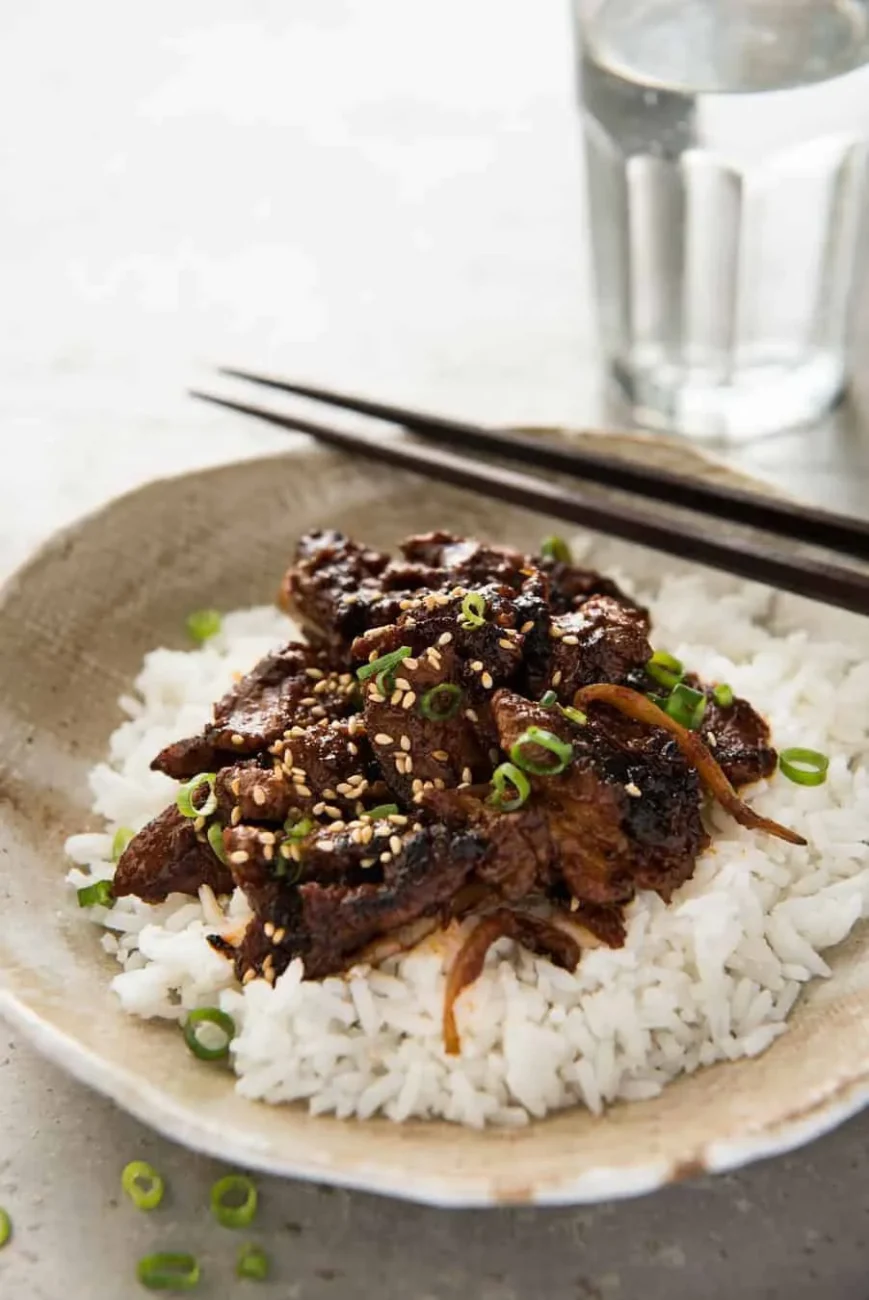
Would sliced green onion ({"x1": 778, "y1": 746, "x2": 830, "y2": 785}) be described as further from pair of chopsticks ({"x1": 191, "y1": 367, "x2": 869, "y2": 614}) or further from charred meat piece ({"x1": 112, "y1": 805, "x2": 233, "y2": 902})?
charred meat piece ({"x1": 112, "y1": 805, "x2": 233, "y2": 902})

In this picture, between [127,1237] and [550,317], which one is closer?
[127,1237]

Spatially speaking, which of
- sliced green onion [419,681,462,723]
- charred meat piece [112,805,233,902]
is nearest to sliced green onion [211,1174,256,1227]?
charred meat piece [112,805,233,902]

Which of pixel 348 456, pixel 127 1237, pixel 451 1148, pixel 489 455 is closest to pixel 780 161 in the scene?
pixel 489 455

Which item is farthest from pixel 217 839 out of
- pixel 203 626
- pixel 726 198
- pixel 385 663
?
pixel 726 198

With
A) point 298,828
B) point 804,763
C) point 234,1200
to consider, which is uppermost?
point 298,828

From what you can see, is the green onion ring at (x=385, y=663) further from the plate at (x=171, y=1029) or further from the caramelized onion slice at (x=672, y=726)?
the plate at (x=171, y=1029)

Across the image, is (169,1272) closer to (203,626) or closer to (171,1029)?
(171,1029)

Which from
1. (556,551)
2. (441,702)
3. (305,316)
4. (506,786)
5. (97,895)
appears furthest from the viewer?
(305,316)

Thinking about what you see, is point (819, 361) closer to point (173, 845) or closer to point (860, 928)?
point (860, 928)
